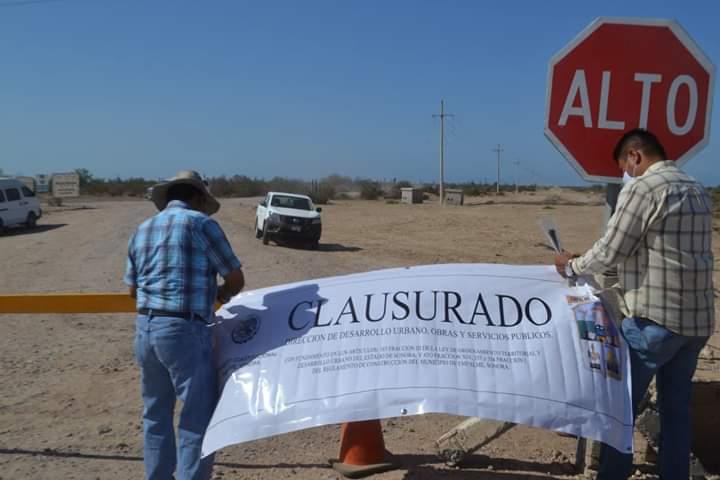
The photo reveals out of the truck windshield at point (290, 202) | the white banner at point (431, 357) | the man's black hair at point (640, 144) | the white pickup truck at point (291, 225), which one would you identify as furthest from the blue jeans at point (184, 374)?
the truck windshield at point (290, 202)

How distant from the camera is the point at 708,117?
3.48m

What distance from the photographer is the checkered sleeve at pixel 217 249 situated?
341cm

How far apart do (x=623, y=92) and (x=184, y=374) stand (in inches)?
104

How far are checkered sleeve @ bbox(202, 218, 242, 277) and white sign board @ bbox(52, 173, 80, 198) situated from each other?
51172 mm

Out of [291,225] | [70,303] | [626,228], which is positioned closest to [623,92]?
[626,228]

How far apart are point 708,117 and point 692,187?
0.59 m

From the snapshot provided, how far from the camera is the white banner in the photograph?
10.2 feet

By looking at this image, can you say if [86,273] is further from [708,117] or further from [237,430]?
[708,117]

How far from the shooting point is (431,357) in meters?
3.25

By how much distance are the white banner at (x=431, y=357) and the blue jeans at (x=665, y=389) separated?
0.34ft

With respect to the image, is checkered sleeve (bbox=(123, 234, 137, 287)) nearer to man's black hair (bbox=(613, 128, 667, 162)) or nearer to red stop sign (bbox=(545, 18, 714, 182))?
red stop sign (bbox=(545, 18, 714, 182))

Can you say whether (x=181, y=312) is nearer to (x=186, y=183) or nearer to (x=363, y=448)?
(x=186, y=183)

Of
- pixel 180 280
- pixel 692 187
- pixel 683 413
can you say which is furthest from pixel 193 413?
pixel 692 187

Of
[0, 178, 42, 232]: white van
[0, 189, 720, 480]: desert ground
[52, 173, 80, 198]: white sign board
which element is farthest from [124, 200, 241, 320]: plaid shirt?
[52, 173, 80, 198]: white sign board
